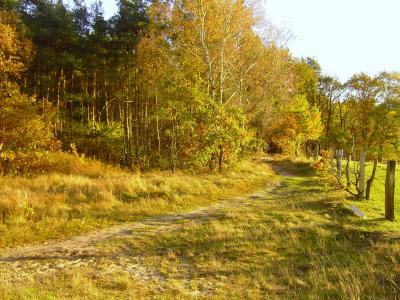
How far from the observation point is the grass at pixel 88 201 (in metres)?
10.1

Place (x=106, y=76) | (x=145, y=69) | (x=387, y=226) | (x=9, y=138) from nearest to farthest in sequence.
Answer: (x=387, y=226), (x=9, y=138), (x=145, y=69), (x=106, y=76)

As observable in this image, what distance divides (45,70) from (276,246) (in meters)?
34.2

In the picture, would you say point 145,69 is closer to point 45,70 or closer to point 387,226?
point 45,70

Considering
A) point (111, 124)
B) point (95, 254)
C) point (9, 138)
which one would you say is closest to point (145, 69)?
point (111, 124)

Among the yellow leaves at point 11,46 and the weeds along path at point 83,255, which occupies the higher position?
the yellow leaves at point 11,46

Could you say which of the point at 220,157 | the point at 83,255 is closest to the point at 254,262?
the point at 83,255

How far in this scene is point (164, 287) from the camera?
21.6 feet

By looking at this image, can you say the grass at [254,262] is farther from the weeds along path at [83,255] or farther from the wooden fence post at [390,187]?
the wooden fence post at [390,187]

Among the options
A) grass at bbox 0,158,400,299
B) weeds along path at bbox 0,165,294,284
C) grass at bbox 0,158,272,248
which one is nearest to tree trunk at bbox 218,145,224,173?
grass at bbox 0,158,272,248

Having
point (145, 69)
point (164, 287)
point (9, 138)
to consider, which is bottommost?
point (164, 287)

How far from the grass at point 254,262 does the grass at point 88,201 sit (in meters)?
2.12

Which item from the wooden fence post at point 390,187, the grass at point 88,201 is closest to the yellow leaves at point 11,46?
the grass at point 88,201

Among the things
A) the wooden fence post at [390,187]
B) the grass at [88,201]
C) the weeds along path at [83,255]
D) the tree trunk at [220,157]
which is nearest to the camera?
the weeds along path at [83,255]

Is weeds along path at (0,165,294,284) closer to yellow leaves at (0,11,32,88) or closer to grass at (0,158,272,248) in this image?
grass at (0,158,272,248)
